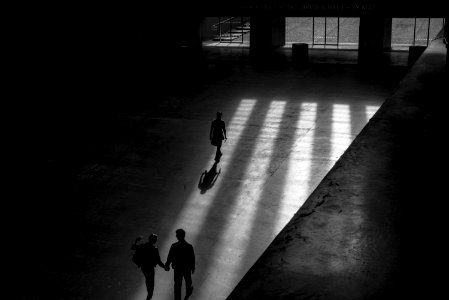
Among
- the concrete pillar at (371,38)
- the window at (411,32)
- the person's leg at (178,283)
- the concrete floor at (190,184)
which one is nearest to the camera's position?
the person's leg at (178,283)

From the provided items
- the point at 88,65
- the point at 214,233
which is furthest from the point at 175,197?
the point at 88,65

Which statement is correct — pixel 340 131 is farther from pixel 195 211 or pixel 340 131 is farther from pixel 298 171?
pixel 195 211

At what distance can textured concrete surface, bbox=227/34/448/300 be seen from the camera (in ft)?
13.1

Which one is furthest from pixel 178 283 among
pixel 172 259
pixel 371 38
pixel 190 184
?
pixel 371 38

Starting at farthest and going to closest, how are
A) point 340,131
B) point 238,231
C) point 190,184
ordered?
1. point 340,131
2. point 190,184
3. point 238,231

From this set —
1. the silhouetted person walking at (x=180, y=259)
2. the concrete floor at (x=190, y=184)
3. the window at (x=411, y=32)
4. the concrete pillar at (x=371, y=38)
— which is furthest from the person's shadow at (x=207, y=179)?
the window at (x=411, y=32)

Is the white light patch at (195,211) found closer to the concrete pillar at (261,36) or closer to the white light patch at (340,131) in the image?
the white light patch at (340,131)

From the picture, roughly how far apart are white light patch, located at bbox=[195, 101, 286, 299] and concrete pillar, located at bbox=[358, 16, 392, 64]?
18.1 m

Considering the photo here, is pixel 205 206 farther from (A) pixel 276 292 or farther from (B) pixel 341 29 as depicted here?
(B) pixel 341 29

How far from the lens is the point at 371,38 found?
3278 centimetres

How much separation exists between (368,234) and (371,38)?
29747 mm

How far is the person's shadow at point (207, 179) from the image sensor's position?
13330 mm

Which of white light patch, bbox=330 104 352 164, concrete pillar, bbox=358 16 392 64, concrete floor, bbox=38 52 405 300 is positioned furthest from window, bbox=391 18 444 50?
white light patch, bbox=330 104 352 164

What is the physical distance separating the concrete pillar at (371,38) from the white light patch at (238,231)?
1807 centimetres
